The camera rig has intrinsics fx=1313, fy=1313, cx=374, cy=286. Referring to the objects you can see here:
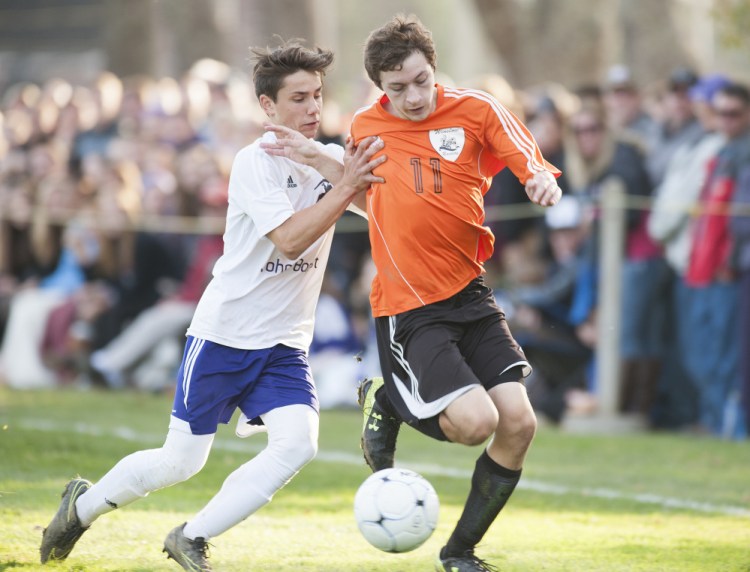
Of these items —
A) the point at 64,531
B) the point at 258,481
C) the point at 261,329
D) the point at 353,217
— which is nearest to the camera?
the point at 258,481

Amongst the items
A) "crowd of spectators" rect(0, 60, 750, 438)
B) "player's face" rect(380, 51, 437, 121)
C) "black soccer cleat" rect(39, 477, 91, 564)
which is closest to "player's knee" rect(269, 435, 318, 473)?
"black soccer cleat" rect(39, 477, 91, 564)

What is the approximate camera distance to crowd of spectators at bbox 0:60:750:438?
11.0 meters

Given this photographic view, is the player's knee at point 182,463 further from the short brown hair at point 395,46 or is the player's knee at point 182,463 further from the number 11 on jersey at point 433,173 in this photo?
the short brown hair at point 395,46

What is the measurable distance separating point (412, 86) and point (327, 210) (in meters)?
0.66

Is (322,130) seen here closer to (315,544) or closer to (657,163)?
(657,163)

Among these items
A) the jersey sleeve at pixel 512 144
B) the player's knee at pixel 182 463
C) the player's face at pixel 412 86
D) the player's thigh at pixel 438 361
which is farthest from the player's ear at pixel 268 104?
the player's knee at pixel 182 463

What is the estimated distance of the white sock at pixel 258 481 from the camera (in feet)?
18.1

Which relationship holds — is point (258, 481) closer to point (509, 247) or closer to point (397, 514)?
point (397, 514)

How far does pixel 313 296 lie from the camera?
19.5ft

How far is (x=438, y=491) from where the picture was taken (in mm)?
8289

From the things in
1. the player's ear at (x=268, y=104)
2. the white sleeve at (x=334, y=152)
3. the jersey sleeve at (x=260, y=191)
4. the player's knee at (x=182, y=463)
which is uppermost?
the player's ear at (x=268, y=104)

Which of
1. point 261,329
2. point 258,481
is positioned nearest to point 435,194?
point 261,329

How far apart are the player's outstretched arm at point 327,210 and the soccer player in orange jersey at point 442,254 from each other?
3.7 inches

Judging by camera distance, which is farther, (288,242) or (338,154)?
(338,154)
